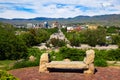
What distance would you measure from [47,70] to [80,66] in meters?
1.96

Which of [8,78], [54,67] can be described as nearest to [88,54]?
[54,67]

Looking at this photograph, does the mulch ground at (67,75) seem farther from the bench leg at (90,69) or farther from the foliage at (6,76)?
the foliage at (6,76)

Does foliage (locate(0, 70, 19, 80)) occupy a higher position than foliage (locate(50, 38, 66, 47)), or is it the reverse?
foliage (locate(0, 70, 19, 80))

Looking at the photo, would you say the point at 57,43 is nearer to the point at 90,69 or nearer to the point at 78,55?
the point at 78,55

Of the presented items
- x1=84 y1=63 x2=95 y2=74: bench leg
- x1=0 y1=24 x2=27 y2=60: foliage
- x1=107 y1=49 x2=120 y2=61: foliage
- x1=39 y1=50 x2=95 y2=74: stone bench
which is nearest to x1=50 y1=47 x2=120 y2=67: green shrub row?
x1=107 y1=49 x2=120 y2=61: foliage

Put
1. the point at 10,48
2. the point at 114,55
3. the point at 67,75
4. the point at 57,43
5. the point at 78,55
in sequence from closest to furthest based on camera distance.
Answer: the point at 67,75, the point at 78,55, the point at 10,48, the point at 114,55, the point at 57,43

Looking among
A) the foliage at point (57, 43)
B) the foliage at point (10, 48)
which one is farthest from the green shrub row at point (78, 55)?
the foliage at point (57, 43)

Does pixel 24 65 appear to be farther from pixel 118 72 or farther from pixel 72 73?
pixel 118 72

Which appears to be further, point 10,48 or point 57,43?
point 57,43

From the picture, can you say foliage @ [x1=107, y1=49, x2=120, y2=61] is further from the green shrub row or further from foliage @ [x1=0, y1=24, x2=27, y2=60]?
foliage @ [x1=0, y1=24, x2=27, y2=60]

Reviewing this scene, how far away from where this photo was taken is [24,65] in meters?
21.4

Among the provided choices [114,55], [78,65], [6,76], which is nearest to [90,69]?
[78,65]

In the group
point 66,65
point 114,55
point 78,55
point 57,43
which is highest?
point 66,65

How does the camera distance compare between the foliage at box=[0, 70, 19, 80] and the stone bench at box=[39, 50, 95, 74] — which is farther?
the stone bench at box=[39, 50, 95, 74]
